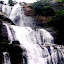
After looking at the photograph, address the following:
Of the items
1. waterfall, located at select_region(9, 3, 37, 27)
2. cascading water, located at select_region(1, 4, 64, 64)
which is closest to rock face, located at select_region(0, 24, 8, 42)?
cascading water, located at select_region(1, 4, 64, 64)

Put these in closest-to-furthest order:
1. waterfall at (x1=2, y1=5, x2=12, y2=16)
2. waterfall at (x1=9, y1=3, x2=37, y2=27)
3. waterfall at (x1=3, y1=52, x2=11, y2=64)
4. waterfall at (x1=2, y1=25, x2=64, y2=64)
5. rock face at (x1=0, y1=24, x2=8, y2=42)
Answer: waterfall at (x1=3, y1=52, x2=11, y2=64) → waterfall at (x1=2, y1=25, x2=64, y2=64) → rock face at (x1=0, y1=24, x2=8, y2=42) → waterfall at (x1=9, y1=3, x2=37, y2=27) → waterfall at (x1=2, y1=5, x2=12, y2=16)

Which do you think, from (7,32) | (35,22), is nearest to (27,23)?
(35,22)

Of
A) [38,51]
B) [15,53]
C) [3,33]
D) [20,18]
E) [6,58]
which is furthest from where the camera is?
[20,18]

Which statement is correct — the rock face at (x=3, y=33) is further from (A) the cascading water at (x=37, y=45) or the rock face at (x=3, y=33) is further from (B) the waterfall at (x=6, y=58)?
(B) the waterfall at (x=6, y=58)

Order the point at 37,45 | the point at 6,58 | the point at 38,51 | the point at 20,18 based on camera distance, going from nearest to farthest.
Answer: the point at 6,58 < the point at 38,51 < the point at 37,45 < the point at 20,18

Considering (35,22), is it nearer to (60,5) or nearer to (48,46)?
(60,5)

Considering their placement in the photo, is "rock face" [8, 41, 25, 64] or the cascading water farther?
the cascading water

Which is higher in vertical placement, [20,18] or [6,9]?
[6,9]

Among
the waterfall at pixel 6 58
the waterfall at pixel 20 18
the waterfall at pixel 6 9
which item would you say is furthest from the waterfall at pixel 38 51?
the waterfall at pixel 6 9

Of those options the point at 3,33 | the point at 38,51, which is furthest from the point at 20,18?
the point at 38,51

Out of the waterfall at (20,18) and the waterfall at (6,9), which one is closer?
the waterfall at (20,18)

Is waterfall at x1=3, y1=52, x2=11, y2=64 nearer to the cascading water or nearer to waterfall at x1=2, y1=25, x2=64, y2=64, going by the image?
waterfall at x1=2, y1=25, x2=64, y2=64

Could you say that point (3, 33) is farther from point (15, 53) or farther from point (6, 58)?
point (6, 58)

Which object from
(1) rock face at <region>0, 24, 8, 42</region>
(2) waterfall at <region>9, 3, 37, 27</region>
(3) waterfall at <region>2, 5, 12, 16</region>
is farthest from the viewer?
(3) waterfall at <region>2, 5, 12, 16</region>
